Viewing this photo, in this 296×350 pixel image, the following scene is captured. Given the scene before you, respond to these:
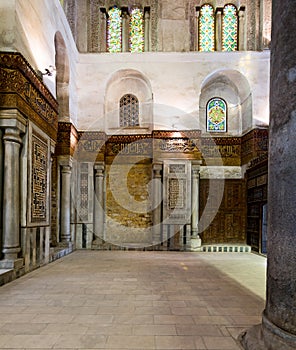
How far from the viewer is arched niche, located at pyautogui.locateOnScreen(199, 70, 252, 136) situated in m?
11.0

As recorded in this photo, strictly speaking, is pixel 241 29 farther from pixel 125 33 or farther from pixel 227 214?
pixel 227 214

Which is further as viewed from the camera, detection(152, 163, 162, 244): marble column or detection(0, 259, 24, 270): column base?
detection(152, 163, 162, 244): marble column

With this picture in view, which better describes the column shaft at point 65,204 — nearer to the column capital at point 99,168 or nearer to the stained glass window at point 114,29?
the column capital at point 99,168

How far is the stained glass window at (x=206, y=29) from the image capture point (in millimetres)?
11172

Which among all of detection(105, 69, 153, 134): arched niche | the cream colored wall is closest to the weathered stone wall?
the cream colored wall

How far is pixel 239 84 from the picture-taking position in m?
11.0

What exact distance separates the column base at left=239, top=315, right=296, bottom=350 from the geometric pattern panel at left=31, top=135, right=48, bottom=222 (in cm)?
469

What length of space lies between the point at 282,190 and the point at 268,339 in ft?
3.70

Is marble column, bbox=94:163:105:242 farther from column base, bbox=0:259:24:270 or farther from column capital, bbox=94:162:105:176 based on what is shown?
column base, bbox=0:259:24:270

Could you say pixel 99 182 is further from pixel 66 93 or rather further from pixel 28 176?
pixel 28 176

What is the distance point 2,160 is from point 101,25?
7448 mm

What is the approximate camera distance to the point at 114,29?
11406 mm

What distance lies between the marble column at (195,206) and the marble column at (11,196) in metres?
5.75

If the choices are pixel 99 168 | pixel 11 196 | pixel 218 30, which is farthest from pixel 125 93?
pixel 11 196
